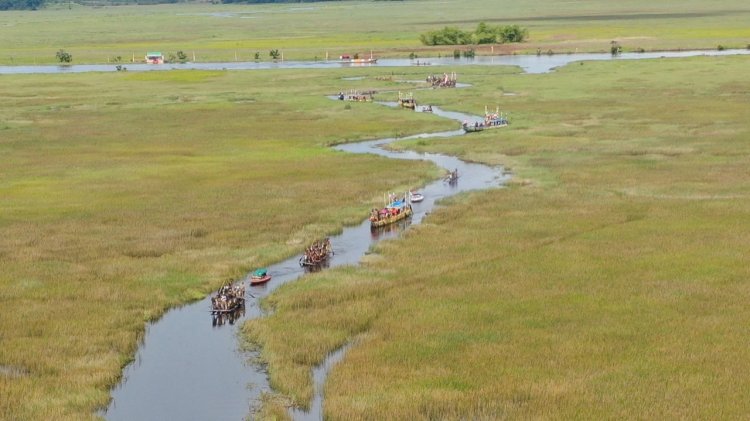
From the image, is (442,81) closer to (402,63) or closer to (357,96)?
(357,96)

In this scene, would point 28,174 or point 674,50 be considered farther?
point 674,50

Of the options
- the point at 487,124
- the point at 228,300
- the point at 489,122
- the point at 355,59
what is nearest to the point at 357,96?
the point at 489,122

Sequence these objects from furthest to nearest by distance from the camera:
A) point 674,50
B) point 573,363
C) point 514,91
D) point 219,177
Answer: point 674,50 → point 514,91 → point 219,177 → point 573,363

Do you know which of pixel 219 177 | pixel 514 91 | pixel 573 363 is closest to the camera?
pixel 573 363

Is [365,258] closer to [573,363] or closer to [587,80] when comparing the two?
[573,363]

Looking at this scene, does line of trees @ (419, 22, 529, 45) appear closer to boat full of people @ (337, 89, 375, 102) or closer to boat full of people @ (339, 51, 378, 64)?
boat full of people @ (339, 51, 378, 64)

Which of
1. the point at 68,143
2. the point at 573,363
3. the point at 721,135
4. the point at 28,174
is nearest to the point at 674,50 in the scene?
the point at 721,135

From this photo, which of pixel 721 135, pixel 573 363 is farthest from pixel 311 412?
pixel 721 135

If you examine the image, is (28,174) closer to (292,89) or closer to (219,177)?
(219,177)
